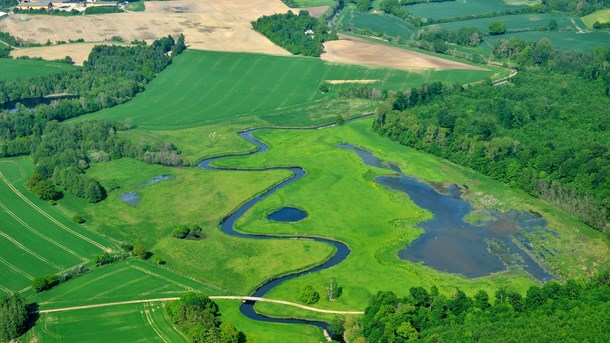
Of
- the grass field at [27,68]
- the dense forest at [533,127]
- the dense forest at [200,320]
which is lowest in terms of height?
the dense forest at [200,320]

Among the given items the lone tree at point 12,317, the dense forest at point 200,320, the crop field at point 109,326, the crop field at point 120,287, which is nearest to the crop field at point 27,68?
the crop field at point 120,287

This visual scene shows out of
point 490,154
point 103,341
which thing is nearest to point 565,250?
point 490,154

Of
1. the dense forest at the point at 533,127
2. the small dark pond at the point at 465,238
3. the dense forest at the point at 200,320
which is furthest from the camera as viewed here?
the dense forest at the point at 533,127

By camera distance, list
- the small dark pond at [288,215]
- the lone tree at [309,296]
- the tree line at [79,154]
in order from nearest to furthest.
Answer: the lone tree at [309,296] → the small dark pond at [288,215] → the tree line at [79,154]

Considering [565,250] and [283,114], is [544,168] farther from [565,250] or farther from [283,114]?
[283,114]

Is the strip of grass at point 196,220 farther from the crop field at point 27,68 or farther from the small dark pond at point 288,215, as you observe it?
the crop field at point 27,68

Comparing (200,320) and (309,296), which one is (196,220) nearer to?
(309,296)

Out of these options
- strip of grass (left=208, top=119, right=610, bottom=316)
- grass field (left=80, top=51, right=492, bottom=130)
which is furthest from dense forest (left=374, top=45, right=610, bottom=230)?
grass field (left=80, top=51, right=492, bottom=130)
